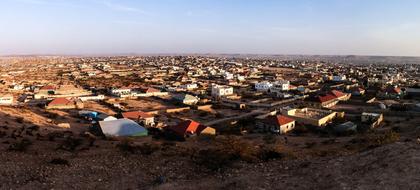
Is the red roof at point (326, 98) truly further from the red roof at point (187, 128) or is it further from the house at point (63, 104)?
the house at point (63, 104)

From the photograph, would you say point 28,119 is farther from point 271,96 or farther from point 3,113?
point 271,96

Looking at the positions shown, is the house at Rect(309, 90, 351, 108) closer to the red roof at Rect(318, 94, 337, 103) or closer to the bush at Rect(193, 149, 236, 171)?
the red roof at Rect(318, 94, 337, 103)

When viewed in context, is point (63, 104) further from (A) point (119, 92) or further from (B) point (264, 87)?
(B) point (264, 87)

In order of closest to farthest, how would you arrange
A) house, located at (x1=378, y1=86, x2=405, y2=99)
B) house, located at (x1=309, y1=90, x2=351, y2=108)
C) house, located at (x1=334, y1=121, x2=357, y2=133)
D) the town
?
the town → house, located at (x1=334, y1=121, x2=357, y2=133) → house, located at (x1=309, y1=90, x2=351, y2=108) → house, located at (x1=378, y1=86, x2=405, y2=99)

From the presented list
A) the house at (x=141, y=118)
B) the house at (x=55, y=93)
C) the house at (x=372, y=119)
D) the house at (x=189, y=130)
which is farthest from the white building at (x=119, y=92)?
the house at (x=372, y=119)

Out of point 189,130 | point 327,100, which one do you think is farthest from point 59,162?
point 327,100

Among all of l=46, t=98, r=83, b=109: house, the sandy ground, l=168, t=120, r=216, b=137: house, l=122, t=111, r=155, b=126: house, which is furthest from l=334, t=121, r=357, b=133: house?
l=46, t=98, r=83, b=109: house
